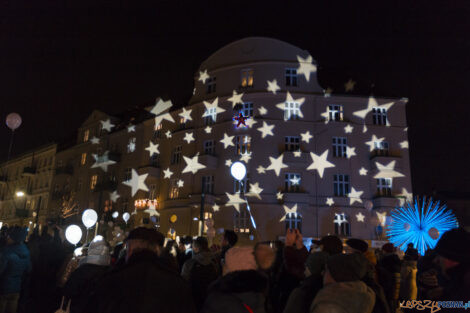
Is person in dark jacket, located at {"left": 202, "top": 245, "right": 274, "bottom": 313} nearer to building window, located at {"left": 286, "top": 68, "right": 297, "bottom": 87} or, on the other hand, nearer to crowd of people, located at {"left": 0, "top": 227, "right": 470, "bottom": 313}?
crowd of people, located at {"left": 0, "top": 227, "right": 470, "bottom": 313}

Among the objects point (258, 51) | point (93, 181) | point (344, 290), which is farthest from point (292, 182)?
point (93, 181)

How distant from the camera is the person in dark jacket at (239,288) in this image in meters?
2.80

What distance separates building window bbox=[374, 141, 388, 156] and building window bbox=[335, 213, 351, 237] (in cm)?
534

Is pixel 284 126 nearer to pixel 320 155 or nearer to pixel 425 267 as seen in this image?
pixel 320 155

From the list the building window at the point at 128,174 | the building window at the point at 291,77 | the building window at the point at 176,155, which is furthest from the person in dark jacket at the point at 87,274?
the building window at the point at 128,174

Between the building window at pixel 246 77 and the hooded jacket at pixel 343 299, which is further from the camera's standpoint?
the building window at pixel 246 77

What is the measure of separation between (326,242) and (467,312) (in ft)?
6.23

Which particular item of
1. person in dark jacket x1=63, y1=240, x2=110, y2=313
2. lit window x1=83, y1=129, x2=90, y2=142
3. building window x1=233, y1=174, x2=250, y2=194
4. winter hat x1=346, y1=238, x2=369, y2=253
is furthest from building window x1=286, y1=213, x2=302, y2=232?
lit window x1=83, y1=129, x2=90, y2=142

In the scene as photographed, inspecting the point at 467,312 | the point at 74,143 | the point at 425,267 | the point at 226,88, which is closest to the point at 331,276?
the point at 467,312

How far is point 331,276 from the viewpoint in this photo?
10.3 feet

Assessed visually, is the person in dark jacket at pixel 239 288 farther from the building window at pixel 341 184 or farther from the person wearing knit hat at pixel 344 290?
the building window at pixel 341 184

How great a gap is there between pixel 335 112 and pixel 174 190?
1358cm

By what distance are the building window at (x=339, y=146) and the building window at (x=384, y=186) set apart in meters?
3.06

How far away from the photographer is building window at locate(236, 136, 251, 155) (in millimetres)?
26016
